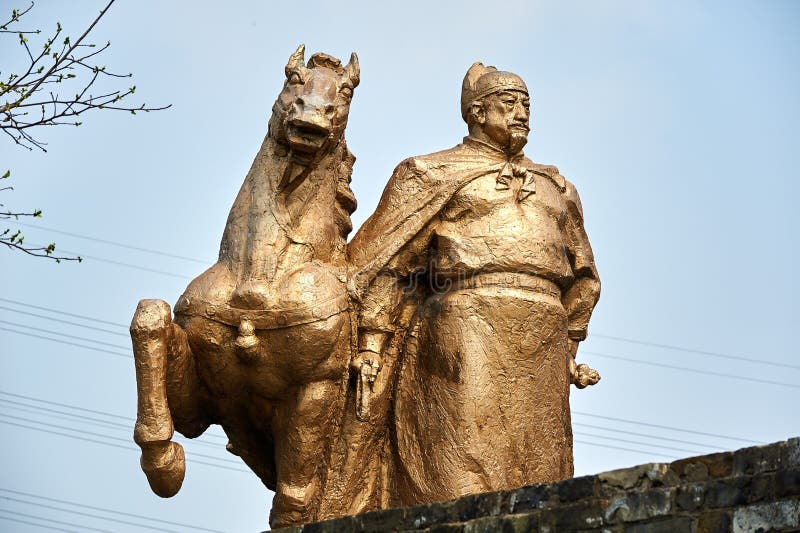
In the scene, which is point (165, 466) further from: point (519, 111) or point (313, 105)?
point (519, 111)

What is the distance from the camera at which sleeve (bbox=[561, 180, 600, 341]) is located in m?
14.7

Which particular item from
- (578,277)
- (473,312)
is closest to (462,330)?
(473,312)

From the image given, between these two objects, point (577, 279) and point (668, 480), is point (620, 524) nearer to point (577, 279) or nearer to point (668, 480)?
point (668, 480)

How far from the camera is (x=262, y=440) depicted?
46.4 feet

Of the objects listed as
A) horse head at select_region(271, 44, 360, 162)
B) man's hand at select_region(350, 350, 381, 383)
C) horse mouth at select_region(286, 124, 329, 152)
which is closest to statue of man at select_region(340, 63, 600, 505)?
man's hand at select_region(350, 350, 381, 383)

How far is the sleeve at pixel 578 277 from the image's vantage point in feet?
48.1

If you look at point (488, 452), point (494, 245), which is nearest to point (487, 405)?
point (488, 452)

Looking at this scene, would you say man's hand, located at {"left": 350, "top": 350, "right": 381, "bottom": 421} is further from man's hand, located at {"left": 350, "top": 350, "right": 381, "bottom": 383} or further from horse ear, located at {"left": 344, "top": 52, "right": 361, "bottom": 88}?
horse ear, located at {"left": 344, "top": 52, "right": 361, "bottom": 88}

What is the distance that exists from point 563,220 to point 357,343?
201 cm

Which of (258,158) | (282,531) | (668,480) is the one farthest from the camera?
(258,158)

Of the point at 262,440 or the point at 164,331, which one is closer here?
the point at 164,331

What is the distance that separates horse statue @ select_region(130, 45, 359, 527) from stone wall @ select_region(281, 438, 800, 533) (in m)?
1.72

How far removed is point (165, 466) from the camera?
520 inches

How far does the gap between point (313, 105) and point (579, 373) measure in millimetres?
3192
